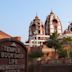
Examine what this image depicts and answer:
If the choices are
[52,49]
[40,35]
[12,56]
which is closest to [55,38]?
[52,49]

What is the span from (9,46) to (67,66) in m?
16.3

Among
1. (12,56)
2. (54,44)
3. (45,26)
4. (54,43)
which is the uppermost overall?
(45,26)

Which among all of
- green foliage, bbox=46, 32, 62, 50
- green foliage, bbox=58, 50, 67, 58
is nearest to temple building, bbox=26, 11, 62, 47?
green foliage, bbox=46, 32, 62, 50

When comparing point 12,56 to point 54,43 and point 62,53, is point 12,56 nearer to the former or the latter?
point 62,53

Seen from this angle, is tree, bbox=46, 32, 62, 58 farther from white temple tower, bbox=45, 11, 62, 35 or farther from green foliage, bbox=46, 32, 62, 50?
white temple tower, bbox=45, 11, 62, 35

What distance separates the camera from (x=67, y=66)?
942 inches

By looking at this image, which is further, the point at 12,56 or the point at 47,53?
the point at 47,53

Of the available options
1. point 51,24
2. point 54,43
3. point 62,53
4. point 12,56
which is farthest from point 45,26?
point 12,56

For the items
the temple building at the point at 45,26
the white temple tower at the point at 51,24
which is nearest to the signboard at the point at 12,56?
the temple building at the point at 45,26

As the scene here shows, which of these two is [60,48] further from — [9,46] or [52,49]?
[9,46]

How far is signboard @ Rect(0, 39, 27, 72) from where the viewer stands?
7.71 metres

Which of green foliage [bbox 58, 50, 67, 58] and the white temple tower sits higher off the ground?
the white temple tower

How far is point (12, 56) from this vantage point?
26.6 feet

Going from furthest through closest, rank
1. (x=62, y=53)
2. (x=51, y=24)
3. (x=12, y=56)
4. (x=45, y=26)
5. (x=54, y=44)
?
1. (x=45, y=26)
2. (x=51, y=24)
3. (x=54, y=44)
4. (x=62, y=53)
5. (x=12, y=56)
